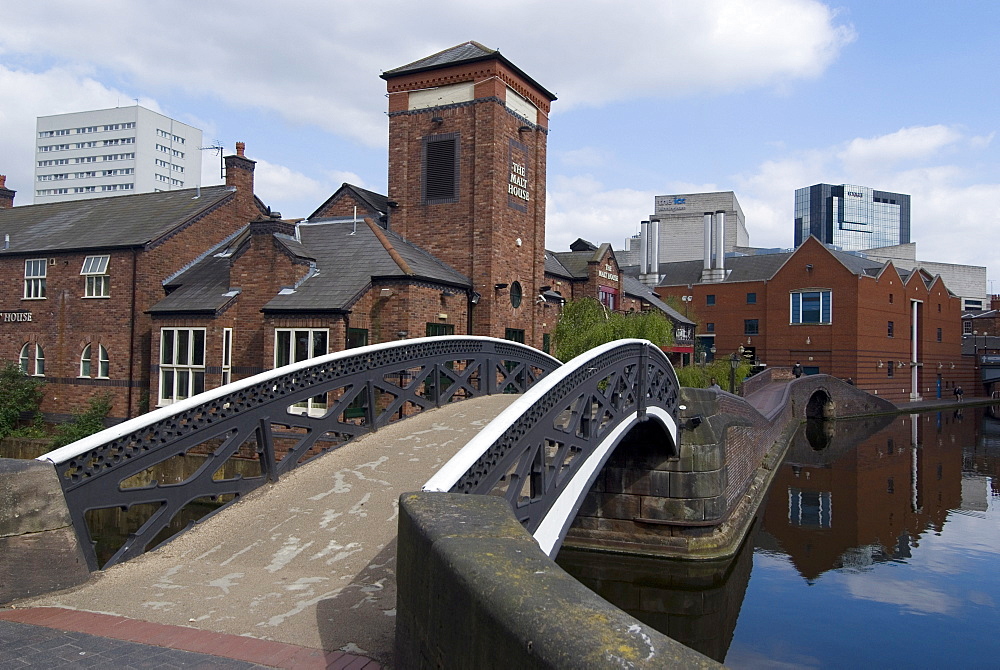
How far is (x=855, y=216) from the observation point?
7032 inches

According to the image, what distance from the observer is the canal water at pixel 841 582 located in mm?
11727

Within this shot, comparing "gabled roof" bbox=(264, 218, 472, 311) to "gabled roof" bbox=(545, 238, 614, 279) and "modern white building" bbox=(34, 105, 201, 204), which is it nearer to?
"gabled roof" bbox=(545, 238, 614, 279)

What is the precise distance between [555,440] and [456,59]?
16194 millimetres

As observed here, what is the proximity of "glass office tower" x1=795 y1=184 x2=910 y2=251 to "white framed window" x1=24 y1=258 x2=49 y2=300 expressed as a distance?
176235 millimetres

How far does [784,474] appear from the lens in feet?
86.9

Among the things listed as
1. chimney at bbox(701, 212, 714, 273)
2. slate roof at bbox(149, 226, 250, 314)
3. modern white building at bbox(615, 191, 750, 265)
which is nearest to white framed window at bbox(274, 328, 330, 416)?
slate roof at bbox(149, 226, 250, 314)

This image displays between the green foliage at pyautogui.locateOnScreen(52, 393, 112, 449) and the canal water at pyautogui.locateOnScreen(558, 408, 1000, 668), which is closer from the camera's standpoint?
the canal water at pyautogui.locateOnScreen(558, 408, 1000, 668)

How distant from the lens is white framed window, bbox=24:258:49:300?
23812 millimetres

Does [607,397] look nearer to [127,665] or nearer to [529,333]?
[127,665]

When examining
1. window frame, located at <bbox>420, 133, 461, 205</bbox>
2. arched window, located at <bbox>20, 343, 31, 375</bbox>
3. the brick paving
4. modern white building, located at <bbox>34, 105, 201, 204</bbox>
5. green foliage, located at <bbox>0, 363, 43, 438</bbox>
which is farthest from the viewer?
modern white building, located at <bbox>34, 105, 201, 204</bbox>

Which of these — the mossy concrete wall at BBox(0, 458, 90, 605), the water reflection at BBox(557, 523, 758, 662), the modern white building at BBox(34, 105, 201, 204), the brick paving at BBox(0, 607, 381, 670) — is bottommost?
the water reflection at BBox(557, 523, 758, 662)

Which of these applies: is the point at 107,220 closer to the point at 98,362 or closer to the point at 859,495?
the point at 98,362

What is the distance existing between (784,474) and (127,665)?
2568cm

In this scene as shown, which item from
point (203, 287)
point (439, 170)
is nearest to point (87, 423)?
point (203, 287)
